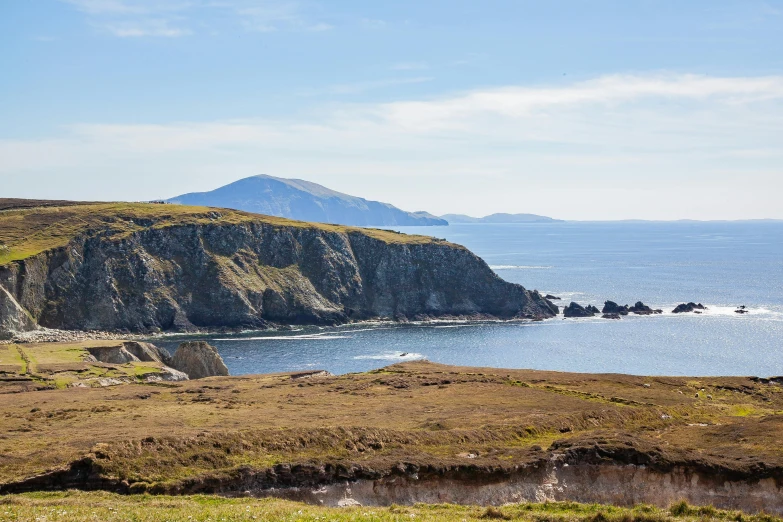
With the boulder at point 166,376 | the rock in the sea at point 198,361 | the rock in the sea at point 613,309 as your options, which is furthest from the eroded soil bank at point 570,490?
the rock in the sea at point 613,309

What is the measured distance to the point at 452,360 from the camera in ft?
424

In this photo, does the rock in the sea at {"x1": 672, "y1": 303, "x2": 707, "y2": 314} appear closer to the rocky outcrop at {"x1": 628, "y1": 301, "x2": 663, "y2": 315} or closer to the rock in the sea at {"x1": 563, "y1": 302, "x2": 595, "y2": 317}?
the rocky outcrop at {"x1": 628, "y1": 301, "x2": 663, "y2": 315}

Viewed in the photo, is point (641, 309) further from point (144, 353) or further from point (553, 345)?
point (144, 353)

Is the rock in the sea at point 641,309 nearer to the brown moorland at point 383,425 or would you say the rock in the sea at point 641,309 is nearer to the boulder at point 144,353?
the brown moorland at point 383,425

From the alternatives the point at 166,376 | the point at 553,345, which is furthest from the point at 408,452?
the point at 553,345

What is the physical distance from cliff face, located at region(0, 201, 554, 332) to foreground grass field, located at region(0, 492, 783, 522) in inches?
4681

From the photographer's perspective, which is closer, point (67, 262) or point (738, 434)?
point (738, 434)

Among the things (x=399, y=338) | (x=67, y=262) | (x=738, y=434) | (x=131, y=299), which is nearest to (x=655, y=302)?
(x=399, y=338)

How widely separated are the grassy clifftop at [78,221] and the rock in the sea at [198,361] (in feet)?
213

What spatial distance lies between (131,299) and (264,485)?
5232 inches

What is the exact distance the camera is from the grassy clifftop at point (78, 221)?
164m

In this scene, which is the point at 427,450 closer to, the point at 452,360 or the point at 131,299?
the point at 452,360

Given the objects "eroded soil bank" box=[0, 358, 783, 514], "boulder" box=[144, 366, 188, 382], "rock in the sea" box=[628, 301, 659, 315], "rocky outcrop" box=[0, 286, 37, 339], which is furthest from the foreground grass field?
"rock in the sea" box=[628, 301, 659, 315]

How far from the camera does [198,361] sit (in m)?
106
